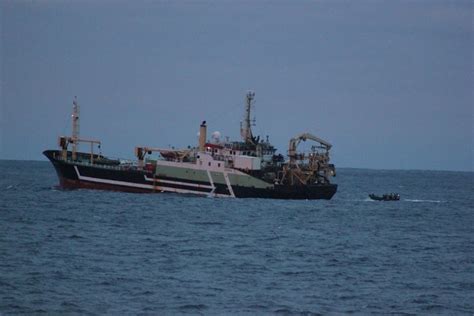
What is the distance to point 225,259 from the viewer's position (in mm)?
42406

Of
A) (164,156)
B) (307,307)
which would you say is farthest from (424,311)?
(164,156)

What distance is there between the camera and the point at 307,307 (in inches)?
1262

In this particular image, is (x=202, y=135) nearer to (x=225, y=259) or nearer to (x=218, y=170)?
(x=218, y=170)

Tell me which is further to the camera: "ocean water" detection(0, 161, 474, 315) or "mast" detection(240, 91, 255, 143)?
"mast" detection(240, 91, 255, 143)

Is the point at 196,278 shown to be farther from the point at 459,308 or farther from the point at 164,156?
the point at 164,156

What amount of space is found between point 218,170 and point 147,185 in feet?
20.2

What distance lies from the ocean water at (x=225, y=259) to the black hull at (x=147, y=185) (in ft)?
11.5

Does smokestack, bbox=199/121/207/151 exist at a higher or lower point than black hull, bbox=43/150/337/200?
higher

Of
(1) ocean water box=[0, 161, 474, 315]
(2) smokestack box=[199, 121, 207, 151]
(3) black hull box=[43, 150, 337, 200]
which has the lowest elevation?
(1) ocean water box=[0, 161, 474, 315]

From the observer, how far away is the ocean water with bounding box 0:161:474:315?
32.4m

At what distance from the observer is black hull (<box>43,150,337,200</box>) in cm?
7512

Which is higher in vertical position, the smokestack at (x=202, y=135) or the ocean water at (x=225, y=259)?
the smokestack at (x=202, y=135)

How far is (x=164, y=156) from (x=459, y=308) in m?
46.4

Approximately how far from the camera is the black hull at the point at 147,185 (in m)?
75.1
